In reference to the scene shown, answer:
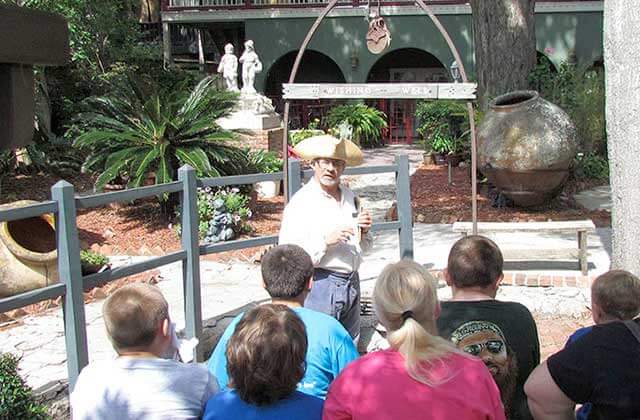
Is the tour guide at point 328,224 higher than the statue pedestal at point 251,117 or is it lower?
lower

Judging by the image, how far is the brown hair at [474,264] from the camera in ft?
8.69

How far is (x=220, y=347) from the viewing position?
2828 mm

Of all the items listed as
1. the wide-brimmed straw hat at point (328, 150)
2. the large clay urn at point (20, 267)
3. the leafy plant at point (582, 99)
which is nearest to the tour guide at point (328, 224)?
the wide-brimmed straw hat at point (328, 150)

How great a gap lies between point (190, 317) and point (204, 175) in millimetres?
4638

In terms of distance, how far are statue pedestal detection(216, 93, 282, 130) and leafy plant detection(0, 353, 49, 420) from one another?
32.3ft

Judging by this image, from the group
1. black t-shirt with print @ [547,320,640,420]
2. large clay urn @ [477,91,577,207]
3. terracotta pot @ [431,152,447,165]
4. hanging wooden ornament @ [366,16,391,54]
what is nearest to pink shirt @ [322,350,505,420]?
black t-shirt with print @ [547,320,640,420]

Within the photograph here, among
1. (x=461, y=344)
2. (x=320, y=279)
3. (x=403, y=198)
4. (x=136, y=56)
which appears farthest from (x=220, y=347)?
(x=136, y=56)

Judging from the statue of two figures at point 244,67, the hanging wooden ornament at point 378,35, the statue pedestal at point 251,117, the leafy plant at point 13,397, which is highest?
the statue of two figures at point 244,67

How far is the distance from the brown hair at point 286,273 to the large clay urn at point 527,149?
7.23 meters

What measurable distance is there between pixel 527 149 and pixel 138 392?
8.03 m

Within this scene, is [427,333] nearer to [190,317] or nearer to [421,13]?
[190,317]

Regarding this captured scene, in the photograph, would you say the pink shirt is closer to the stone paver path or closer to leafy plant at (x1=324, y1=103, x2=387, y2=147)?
the stone paver path

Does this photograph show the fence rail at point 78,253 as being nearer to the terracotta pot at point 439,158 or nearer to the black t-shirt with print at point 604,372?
the black t-shirt with print at point 604,372

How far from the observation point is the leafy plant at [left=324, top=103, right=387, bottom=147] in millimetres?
19766
